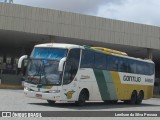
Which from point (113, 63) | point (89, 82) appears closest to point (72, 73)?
point (89, 82)

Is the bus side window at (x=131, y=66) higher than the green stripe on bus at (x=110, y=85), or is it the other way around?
the bus side window at (x=131, y=66)

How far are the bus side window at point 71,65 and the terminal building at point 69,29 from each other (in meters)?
18.0

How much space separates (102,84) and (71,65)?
11.3 feet

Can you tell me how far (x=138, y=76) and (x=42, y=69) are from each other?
30.5 feet

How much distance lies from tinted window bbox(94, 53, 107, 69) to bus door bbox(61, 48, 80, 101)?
179 centimetres

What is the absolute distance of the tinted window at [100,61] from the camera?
21066mm

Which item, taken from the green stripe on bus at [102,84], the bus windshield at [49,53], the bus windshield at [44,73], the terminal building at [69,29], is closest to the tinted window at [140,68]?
the green stripe on bus at [102,84]

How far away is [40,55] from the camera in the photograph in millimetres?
19391

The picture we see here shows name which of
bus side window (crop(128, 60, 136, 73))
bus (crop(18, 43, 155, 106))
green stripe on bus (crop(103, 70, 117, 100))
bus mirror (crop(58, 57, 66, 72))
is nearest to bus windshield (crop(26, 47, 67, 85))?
bus (crop(18, 43, 155, 106))

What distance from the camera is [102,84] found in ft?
71.9

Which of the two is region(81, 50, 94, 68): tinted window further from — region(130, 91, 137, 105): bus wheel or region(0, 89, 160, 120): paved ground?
region(130, 91, 137, 105): bus wheel

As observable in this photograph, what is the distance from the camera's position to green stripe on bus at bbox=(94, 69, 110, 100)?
69.6ft

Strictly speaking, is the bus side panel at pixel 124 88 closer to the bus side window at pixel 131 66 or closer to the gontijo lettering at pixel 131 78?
the gontijo lettering at pixel 131 78

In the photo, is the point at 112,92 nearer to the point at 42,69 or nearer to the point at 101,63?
the point at 101,63
